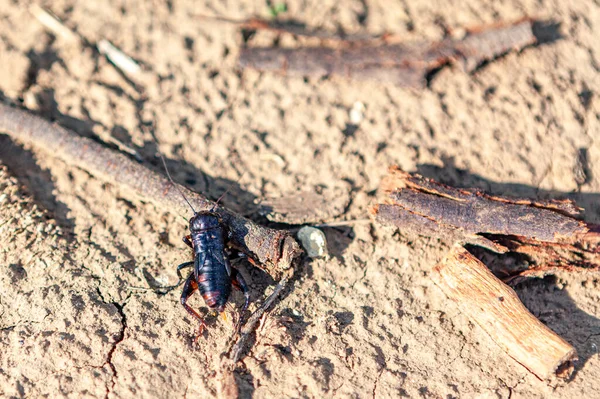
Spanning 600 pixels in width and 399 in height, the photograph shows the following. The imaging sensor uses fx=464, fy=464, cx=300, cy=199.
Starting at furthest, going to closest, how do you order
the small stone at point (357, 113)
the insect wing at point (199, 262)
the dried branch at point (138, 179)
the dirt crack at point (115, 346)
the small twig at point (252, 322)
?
the small stone at point (357, 113), the dried branch at point (138, 179), the insect wing at point (199, 262), the small twig at point (252, 322), the dirt crack at point (115, 346)

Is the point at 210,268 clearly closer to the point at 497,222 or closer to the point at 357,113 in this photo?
the point at 357,113

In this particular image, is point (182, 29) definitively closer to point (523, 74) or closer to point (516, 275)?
point (523, 74)

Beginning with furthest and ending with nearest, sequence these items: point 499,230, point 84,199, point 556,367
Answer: point 84,199
point 499,230
point 556,367

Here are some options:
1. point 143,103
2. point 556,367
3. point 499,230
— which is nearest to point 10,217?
point 143,103

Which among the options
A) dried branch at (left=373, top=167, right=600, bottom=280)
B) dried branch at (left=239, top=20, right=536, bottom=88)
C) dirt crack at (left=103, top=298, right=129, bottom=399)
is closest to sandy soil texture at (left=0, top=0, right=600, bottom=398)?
dirt crack at (left=103, top=298, right=129, bottom=399)

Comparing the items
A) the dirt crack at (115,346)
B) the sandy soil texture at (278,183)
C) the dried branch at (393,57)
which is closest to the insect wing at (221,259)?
the sandy soil texture at (278,183)

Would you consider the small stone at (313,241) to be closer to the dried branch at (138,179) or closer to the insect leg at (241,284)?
the dried branch at (138,179)

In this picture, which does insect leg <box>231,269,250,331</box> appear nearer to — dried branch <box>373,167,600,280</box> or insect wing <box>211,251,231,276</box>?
insect wing <box>211,251,231,276</box>
